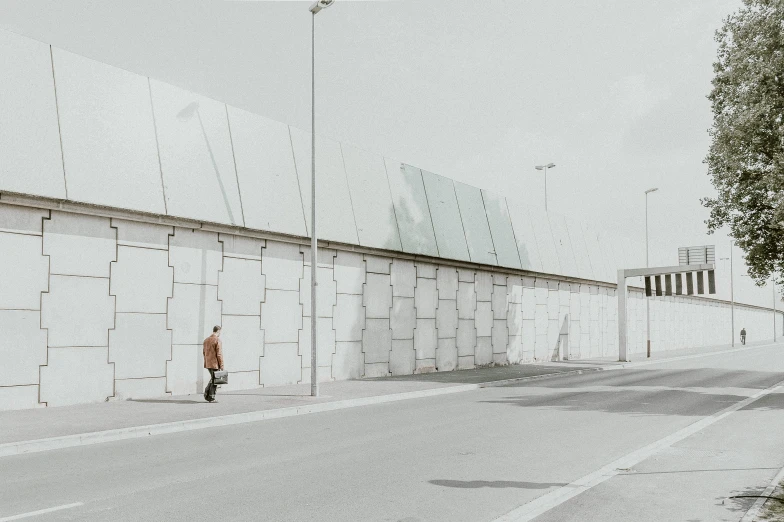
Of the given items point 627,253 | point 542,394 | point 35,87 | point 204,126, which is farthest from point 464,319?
point 627,253

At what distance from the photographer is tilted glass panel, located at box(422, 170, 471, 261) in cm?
2730

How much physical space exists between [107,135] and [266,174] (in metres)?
5.02

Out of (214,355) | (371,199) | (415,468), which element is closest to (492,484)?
(415,468)

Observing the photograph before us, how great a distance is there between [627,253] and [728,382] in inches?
1067

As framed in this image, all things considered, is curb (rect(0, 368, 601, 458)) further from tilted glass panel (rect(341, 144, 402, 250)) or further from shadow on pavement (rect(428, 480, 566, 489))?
tilted glass panel (rect(341, 144, 402, 250))

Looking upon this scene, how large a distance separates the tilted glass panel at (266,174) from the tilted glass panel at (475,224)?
10543 mm

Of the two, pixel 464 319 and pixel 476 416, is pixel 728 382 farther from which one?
pixel 476 416

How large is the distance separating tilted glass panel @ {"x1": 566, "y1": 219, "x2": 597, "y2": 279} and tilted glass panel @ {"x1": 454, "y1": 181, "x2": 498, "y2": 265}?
10.8 m

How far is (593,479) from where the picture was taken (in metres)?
8.05

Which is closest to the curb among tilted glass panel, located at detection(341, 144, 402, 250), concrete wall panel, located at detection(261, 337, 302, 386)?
concrete wall panel, located at detection(261, 337, 302, 386)

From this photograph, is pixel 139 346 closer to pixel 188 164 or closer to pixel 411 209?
pixel 188 164

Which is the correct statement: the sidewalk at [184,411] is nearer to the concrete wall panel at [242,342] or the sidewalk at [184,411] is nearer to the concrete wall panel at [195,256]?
the concrete wall panel at [242,342]

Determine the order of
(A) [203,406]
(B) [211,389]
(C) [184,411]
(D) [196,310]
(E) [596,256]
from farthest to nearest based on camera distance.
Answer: (E) [596,256] → (D) [196,310] → (B) [211,389] → (A) [203,406] → (C) [184,411]

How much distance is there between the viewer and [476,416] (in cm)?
1373
